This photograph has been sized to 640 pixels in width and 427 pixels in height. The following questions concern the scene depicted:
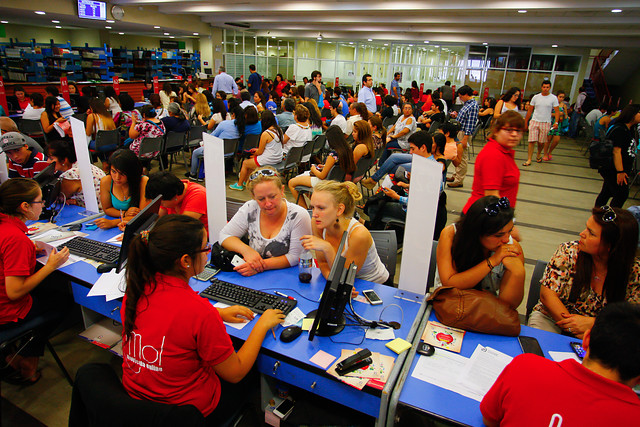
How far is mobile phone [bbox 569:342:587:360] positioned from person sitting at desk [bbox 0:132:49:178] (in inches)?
177

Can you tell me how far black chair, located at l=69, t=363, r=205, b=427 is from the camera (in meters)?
1.16

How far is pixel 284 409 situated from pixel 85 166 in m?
2.57

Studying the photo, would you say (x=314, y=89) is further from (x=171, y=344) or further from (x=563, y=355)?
(x=171, y=344)

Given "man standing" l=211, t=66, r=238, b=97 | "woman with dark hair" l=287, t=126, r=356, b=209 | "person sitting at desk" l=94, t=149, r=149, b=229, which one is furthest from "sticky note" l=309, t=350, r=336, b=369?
"man standing" l=211, t=66, r=238, b=97

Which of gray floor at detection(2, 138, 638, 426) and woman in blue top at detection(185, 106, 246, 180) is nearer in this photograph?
gray floor at detection(2, 138, 638, 426)

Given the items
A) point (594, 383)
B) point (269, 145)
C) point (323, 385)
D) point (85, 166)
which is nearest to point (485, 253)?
point (594, 383)

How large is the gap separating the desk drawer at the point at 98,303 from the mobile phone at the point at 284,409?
1011 mm

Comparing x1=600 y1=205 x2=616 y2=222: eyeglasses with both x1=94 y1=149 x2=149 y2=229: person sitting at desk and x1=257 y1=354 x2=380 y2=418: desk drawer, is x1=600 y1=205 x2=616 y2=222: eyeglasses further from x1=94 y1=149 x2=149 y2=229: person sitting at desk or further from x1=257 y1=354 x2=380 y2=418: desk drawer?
x1=94 y1=149 x2=149 y2=229: person sitting at desk

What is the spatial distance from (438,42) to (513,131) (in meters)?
14.2

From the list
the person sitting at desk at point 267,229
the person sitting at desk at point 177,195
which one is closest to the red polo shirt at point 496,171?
the person sitting at desk at point 267,229

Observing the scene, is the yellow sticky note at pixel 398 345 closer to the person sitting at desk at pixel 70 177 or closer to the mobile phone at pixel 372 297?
the mobile phone at pixel 372 297

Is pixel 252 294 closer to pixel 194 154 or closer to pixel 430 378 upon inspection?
pixel 430 378

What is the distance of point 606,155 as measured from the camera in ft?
13.9

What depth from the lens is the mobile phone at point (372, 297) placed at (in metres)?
2.06
